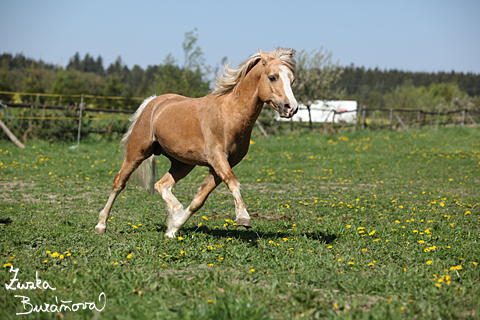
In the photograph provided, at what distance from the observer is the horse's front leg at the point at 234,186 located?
13.7 ft

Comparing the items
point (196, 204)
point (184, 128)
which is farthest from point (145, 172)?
point (196, 204)

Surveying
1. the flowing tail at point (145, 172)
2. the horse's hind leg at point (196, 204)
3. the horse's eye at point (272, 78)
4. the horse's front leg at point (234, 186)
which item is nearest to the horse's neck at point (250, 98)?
the horse's eye at point (272, 78)

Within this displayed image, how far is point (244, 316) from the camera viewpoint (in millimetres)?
2850

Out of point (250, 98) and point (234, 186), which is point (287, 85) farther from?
point (234, 186)

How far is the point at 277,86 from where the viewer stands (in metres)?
4.56

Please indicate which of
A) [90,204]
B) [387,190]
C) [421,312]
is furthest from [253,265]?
[387,190]

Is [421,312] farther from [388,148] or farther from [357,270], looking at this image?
[388,148]

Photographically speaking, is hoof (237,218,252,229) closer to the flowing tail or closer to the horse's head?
the horse's head

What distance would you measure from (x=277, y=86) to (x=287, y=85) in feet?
0.39

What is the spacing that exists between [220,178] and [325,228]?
202 centimetres

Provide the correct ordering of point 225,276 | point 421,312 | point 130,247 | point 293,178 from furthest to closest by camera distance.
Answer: point 293,178 → point 130,247 → point 225,276 → point 421,312

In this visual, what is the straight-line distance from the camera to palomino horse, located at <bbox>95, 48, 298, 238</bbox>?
15.2 feet

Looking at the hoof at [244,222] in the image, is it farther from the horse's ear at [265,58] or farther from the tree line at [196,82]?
the tree line at [196,82]

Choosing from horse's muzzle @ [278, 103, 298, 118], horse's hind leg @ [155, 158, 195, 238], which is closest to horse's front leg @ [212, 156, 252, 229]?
horse's muzzle @ [278, 103, 298, 118]
